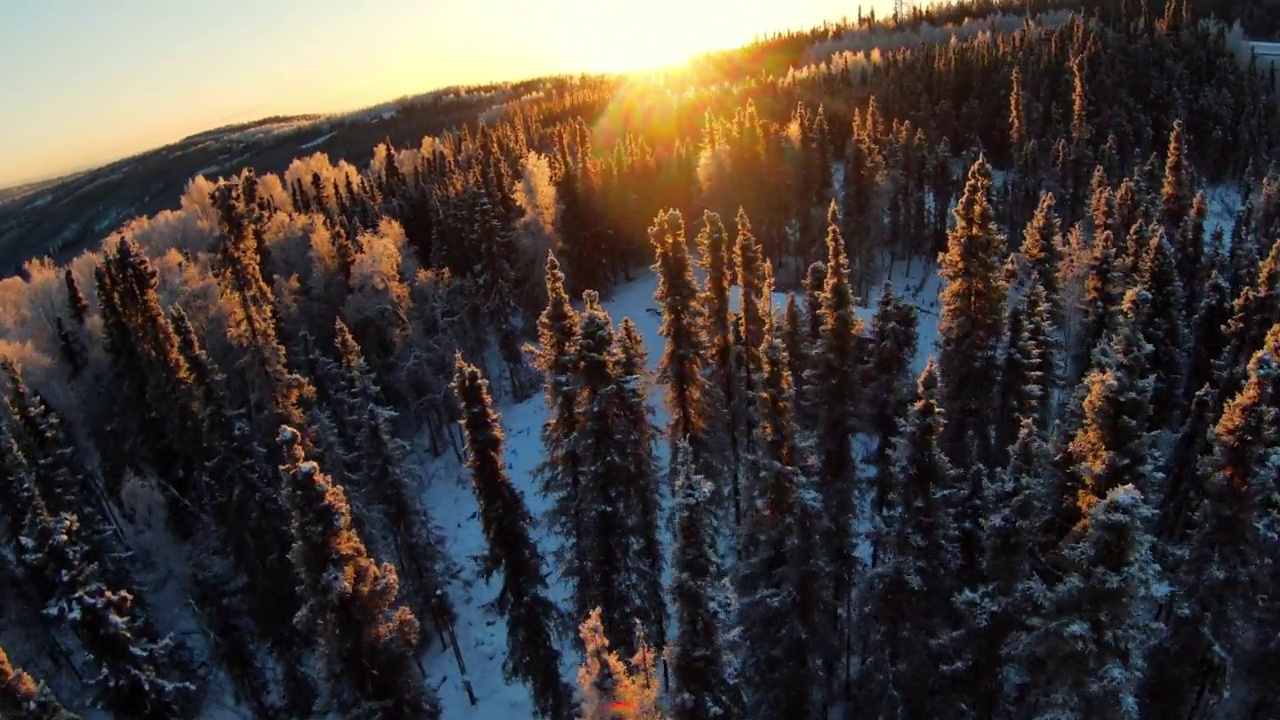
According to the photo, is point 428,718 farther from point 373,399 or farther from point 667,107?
point 667,107

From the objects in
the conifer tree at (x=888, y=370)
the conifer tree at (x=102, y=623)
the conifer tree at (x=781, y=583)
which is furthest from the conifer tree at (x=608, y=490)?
the conifer tree at (x=102, y=623)

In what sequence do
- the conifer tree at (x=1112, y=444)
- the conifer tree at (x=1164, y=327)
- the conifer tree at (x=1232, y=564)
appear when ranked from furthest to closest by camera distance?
1. the conifer tree at (x=1164, y=327)
2. the conifer tree at (x=1232, y=564)
3. the conifer tree at (x=1112, y=444)

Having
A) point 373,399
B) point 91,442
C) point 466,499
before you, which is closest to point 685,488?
point 466,499

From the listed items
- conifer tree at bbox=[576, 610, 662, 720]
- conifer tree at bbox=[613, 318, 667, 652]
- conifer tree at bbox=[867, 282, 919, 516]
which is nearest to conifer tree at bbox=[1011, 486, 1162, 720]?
conifer tree at bbox=[867, 282, 919, 516]

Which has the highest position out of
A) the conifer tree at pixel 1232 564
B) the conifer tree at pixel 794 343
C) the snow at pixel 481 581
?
the conifer tree at pixel 794 343

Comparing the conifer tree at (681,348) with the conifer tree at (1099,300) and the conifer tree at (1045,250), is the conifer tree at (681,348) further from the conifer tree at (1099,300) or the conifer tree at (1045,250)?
the conifer tree at (1045,250)

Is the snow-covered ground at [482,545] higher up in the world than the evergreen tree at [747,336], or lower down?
lower down

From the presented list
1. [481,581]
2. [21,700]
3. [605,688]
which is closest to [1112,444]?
[605,688]
